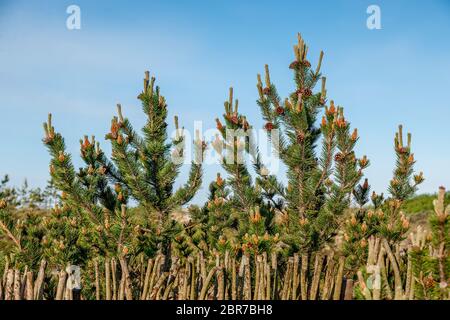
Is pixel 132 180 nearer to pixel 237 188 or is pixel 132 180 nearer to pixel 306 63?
pixel 237 188

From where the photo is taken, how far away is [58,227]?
6898 mm

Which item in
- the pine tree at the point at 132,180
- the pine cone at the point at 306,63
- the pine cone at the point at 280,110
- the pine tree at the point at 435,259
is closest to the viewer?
the pine tree at the point at 435,259

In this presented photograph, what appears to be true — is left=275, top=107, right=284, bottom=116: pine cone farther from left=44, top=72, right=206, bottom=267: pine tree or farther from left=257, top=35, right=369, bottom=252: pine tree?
left=44, top=72, right=206, bottom=267: pine tree

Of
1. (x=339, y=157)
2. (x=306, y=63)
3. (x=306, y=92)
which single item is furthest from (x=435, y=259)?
(x=306, y=63)

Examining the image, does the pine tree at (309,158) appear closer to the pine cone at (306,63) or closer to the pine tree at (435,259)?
the pine cone at (306,63)

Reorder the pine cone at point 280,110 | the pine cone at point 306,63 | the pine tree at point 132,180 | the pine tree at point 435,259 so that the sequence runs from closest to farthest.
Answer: the pine tree at point 435,259
the pine tree at point 132,180
the pine cone at point 280,110
the pine cone at point 306,63

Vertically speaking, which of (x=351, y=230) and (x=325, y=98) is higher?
(x=325, y=98)

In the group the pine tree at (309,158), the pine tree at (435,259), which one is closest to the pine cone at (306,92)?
the pine tree at (309,158)

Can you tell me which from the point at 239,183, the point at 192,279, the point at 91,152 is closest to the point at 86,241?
the point at 91,152

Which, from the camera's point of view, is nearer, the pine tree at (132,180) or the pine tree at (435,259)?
the pine tree at (435,259)
